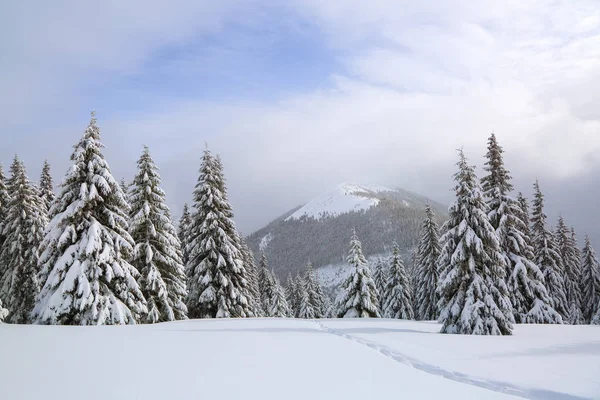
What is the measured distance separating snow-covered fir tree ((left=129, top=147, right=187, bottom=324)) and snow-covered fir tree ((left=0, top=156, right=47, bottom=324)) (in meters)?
9.44

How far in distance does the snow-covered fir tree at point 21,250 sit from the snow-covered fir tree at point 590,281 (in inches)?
Answer: 2220

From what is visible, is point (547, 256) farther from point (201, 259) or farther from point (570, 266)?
point (201, 259)

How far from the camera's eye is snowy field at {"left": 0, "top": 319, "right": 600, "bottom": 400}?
6.24 meters

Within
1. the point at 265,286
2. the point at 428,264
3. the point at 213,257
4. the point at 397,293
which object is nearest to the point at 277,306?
the point at 265,286

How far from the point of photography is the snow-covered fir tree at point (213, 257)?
1110 inches

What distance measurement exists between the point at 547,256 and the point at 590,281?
1449 cm

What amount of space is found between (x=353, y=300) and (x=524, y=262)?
54.0ft

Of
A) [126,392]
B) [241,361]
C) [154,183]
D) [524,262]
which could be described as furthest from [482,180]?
[126,392]

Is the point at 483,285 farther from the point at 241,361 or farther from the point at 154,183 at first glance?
the point at 154,183

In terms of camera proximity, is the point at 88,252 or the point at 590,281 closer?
the point at 88,252

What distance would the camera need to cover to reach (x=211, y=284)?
28.4m

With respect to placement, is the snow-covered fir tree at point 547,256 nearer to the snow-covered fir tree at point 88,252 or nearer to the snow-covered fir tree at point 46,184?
the snow-covered fir tree at point 88,252

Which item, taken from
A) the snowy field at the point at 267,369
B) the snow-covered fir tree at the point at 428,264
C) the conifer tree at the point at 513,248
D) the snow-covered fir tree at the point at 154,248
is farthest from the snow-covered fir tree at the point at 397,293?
the snowy field at the point at 267,369

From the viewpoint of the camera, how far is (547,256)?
36.8 m
